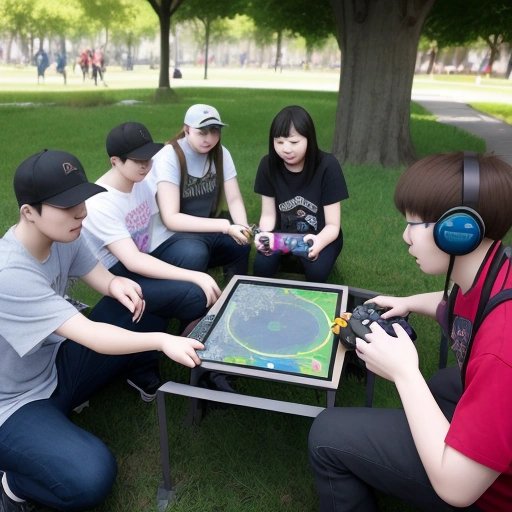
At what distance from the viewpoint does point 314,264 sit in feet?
11.3

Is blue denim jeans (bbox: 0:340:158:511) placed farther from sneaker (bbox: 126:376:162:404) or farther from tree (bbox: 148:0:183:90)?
tree (bbox: 148:0:183:90)

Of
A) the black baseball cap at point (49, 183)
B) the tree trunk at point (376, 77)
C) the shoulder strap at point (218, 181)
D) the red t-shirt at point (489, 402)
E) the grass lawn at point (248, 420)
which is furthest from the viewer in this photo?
the tree trunk at point (376, 77)

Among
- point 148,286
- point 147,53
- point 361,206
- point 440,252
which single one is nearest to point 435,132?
point 361,206

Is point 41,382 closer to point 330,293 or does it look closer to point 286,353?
point 286,353

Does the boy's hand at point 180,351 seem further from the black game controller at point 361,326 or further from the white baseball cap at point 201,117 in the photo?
the white baseball cap at point 201,117

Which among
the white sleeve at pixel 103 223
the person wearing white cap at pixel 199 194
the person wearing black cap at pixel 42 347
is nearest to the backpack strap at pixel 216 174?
the person wearing white cap at pixel 199 194

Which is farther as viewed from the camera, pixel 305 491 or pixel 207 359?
pixel 305 491

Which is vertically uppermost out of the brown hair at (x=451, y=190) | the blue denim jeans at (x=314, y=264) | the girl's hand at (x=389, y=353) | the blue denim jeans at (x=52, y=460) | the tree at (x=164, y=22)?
the tree at (x=164, y=22)

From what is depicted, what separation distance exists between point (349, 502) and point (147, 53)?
9225 cm

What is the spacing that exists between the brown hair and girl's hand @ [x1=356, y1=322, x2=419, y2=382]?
14.9 inches

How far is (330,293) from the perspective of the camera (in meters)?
2.61

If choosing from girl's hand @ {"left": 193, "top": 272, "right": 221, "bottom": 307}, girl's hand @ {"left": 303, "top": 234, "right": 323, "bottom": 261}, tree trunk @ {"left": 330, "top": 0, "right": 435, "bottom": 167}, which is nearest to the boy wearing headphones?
girl's hand @ {"left": 193, "top": 272, "right": 221, "bottom": 307}

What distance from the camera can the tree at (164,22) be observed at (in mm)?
18344

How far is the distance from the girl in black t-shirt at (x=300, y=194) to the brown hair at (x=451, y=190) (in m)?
1.67
